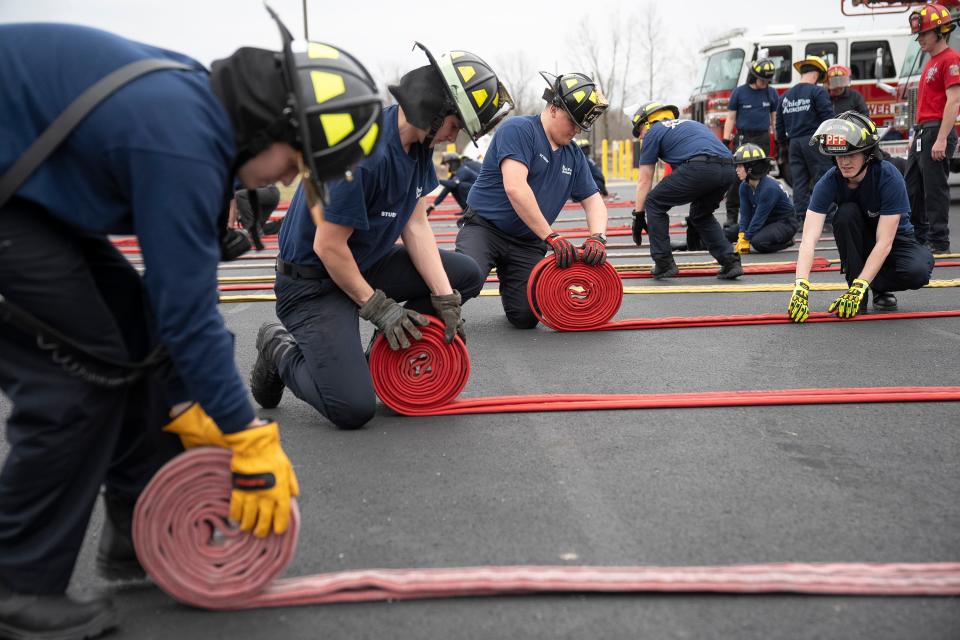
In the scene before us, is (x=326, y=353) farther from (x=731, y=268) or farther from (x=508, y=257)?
(x=731, y=268)

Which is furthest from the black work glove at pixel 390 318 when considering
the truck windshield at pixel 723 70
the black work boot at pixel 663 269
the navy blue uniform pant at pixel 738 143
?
the truck windshield at pixel 723 70

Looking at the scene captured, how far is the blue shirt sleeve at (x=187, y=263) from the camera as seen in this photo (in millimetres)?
1873

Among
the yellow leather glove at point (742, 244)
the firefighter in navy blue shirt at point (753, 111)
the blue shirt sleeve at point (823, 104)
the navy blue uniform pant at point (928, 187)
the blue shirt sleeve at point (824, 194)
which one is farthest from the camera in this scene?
the firefighter in navy blue shirt at point (753, 111)

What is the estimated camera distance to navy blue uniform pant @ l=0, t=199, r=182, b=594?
6.61ft

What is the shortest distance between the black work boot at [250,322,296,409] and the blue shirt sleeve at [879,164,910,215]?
3.97 metres

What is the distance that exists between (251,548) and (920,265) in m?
5.12

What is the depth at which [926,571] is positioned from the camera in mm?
2305

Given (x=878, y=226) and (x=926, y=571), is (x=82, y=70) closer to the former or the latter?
(x=926, y=571)

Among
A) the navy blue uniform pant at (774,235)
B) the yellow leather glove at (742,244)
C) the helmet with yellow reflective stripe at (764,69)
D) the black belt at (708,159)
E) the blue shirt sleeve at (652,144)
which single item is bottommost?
the yellow leather glove at (742,244)

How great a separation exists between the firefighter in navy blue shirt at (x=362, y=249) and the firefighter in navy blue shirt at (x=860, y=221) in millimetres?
2690

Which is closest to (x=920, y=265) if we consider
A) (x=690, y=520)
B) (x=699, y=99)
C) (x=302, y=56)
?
(x=690, y=520)

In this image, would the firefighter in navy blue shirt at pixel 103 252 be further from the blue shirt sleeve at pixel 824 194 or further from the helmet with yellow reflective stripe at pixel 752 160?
the helmet with yellow reflective stripe at pixel 752 160

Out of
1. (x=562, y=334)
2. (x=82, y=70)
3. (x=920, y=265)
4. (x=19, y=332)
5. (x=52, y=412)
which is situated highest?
(x=82, y=70)

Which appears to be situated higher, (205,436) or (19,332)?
(19,332)
